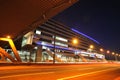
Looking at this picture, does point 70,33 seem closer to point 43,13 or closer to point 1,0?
point 43,13

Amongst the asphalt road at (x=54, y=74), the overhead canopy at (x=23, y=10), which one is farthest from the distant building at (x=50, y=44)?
the asphalt road at (x=54, y=74)

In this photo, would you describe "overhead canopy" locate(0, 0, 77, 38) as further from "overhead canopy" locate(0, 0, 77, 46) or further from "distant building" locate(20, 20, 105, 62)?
"distant building" locate(20, 20, 105, 62)

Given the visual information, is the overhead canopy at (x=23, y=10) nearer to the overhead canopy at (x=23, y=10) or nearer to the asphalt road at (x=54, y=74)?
the overhead canopy at (x=23, y=10)

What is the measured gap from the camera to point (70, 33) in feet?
382

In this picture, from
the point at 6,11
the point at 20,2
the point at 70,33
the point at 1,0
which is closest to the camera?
the point at 1,0

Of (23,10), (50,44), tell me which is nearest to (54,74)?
(23,10)

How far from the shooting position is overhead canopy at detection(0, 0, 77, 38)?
26005mm

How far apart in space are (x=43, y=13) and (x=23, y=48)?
48.1 metres

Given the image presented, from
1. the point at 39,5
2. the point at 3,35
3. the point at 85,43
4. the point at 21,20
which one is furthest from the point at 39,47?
the point at 85,43

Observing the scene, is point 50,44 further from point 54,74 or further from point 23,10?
point 54,74

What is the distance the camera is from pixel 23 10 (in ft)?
93.2

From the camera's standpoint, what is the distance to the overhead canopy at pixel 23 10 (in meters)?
26.0

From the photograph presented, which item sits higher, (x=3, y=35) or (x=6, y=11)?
(x=6, y=11)

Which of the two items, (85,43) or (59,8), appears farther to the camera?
(85,43)
